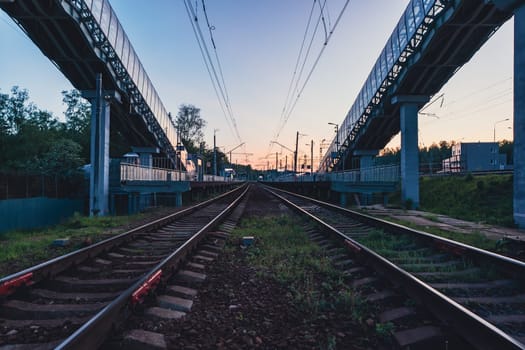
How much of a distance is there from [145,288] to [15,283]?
1650 millimetres

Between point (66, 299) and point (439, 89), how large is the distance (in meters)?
23.0

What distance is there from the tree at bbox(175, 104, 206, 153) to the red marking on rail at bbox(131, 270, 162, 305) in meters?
79.4

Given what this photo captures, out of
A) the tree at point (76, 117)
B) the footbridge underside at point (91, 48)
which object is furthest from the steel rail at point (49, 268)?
the tree at point (76, 117)

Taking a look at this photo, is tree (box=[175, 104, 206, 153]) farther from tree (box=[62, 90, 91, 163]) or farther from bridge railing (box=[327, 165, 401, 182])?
bridge railing (box=[327, 165, 401, 182])

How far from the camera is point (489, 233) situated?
32.5 feet

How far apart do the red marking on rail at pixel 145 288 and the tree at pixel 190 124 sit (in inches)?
3124

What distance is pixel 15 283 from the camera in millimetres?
4145

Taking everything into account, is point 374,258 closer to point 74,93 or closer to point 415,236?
point 415,236

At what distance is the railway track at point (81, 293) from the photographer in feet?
10.1

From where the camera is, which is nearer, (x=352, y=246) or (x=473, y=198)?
(x=352, y=246)

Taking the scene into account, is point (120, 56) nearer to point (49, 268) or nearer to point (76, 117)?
point (49, 268)

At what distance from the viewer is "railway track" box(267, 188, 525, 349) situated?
302 centimetres

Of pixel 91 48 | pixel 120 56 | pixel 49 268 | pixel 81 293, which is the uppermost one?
pixel 120 56

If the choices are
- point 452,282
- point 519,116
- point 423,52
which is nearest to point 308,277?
point 452,282
